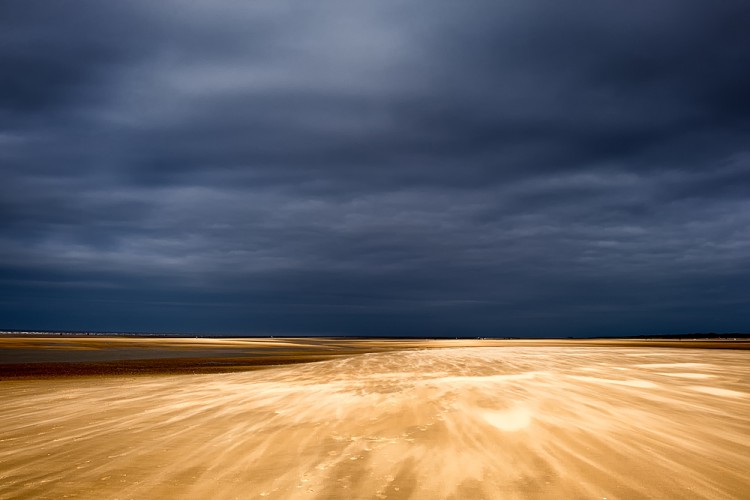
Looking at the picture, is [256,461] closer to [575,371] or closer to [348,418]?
[348,418]

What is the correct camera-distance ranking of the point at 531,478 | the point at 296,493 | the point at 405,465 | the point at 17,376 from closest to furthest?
the point at 296,493 → the point at 531,478 → the point at 405,465 → the point at 17,376

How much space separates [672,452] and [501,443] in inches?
76.6

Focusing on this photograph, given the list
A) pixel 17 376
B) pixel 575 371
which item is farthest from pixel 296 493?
pixel 17 376

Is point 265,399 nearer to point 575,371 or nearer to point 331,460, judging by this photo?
point 331,460

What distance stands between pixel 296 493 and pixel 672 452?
→ 438 cm

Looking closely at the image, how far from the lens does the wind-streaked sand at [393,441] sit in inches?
178

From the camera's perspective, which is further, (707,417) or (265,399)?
(265,399)

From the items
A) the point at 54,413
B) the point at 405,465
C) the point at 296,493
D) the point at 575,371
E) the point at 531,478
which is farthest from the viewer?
the point at 575,371

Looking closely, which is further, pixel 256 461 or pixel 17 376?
pixel 17 376

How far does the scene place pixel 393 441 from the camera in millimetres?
6094

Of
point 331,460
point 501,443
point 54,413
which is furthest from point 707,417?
point 54,413

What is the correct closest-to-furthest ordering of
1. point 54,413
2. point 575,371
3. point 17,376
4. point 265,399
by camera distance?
point 54,413 → point 265,399 → point 575,371 → point 17,376

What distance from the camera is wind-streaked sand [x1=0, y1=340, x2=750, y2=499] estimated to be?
178 inches

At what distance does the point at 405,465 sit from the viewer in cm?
511
